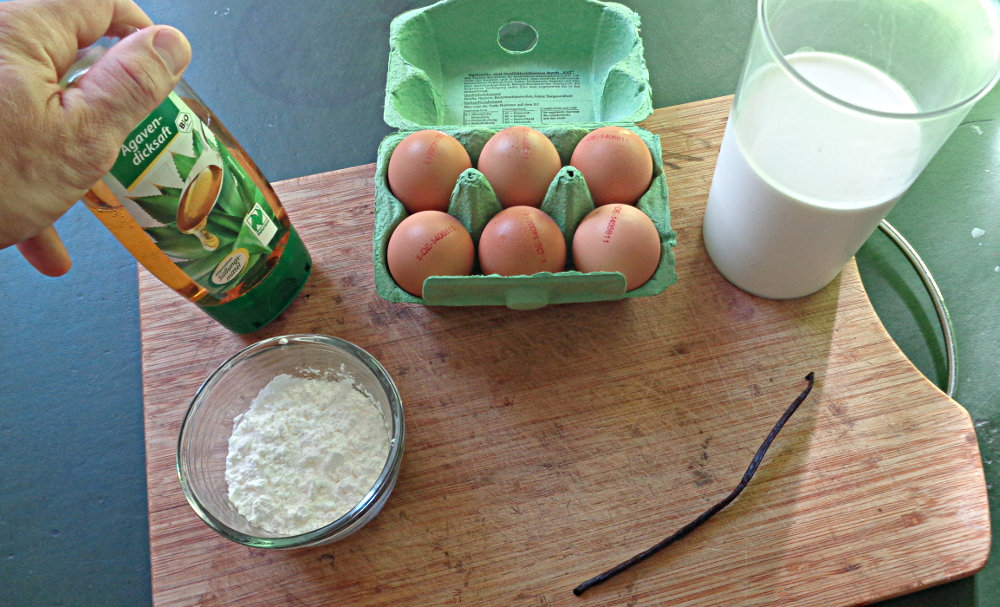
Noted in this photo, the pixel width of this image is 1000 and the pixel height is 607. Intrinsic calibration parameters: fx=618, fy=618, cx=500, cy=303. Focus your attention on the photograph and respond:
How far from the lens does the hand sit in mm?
482

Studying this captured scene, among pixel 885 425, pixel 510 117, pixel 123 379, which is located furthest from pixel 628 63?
pixel 123 379

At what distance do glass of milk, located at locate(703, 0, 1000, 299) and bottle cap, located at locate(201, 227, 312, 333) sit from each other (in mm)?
573

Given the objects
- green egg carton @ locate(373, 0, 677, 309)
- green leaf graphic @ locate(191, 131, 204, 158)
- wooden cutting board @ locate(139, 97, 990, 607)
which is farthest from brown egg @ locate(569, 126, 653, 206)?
green leaf graphic @ locate(191, 131, 204, 158)

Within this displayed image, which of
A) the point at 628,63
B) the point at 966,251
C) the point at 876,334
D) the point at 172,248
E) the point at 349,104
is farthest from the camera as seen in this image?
the point at 349,104

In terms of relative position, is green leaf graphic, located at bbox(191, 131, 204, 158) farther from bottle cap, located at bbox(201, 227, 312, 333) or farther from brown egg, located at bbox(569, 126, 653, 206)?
brown egg, located at bbox(569, 126, 653, 206)

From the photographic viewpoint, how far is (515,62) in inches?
43.2

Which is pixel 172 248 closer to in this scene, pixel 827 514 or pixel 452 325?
pixel 452 325

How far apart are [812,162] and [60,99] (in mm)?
727

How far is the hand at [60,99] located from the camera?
1.58 ft

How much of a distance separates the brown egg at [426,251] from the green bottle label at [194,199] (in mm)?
168

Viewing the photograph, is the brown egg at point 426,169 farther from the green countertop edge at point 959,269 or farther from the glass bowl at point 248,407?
the green countertop edge at point 959,269

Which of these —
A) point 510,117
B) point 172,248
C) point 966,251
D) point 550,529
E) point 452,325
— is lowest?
point 966,251

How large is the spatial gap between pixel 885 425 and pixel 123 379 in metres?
1.18

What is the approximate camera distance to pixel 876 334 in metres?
0.82
